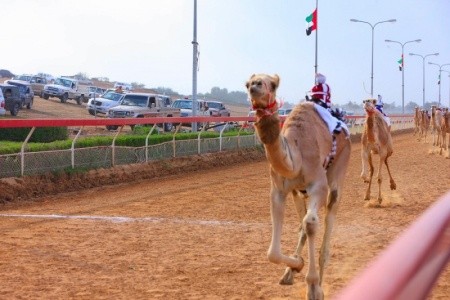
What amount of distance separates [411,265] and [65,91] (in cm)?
5713

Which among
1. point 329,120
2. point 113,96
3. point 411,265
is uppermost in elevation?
point 113,96

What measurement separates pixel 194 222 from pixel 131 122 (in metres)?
8.54

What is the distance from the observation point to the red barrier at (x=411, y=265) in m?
1.07

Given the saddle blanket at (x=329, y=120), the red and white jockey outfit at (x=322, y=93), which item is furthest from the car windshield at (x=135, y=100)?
the saddle blanket at (x=329, y=120)

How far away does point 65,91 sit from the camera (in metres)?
56.8

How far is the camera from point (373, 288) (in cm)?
106

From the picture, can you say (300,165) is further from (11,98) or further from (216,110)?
(216,110)

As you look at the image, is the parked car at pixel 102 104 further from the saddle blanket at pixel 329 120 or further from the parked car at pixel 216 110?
the saddle blanket at pixel 329 120

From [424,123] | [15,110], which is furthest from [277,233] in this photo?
[424,123]

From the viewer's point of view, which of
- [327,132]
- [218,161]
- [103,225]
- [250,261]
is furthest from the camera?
[218,161]

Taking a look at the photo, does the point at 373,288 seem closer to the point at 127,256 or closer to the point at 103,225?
the point at 127,256

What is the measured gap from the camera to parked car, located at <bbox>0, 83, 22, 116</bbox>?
39.7 m

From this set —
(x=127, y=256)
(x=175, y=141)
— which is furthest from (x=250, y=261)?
(x=175, y=141)

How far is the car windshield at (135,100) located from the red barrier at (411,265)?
119ft
